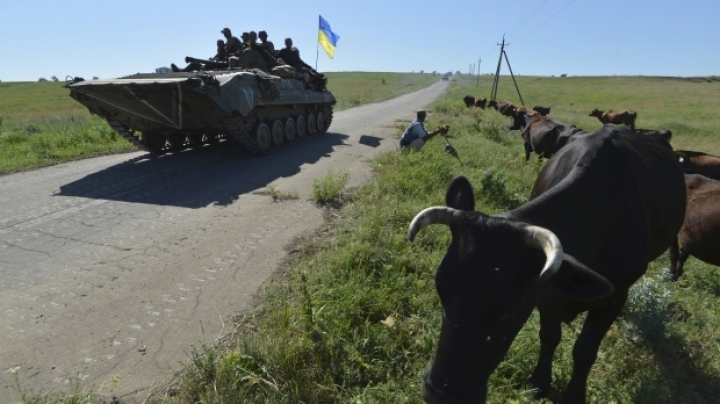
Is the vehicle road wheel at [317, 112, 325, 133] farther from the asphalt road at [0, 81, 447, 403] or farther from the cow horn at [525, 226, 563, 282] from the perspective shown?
the cow horn at [525, 226, 563, 282]

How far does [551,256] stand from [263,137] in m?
9.91

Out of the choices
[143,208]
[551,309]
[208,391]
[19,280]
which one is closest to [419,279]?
[551,309]

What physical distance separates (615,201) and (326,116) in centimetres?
1380

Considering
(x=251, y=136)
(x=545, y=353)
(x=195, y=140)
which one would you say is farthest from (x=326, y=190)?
(x=195, y=140)

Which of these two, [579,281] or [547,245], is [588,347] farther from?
[547,245]

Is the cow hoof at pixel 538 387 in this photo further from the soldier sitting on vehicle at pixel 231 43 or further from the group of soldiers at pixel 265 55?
the soldier sitting on vehicle at pixel 231 43

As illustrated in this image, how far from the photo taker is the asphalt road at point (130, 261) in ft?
10.8

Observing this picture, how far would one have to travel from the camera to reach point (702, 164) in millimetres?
7867

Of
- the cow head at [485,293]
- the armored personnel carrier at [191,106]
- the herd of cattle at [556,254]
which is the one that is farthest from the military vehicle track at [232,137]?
the cow head at [485,293]

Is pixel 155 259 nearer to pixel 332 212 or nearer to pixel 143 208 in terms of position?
pixel 143 208

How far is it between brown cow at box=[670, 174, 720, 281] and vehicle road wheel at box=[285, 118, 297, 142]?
9.50 metres

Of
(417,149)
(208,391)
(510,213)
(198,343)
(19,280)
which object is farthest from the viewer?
(417,149)

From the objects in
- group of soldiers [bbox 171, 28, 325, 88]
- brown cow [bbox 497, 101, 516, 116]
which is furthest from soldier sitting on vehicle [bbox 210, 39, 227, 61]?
brown cow [bbox 497, 101, 516, 116]

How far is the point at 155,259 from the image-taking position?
192 inches
